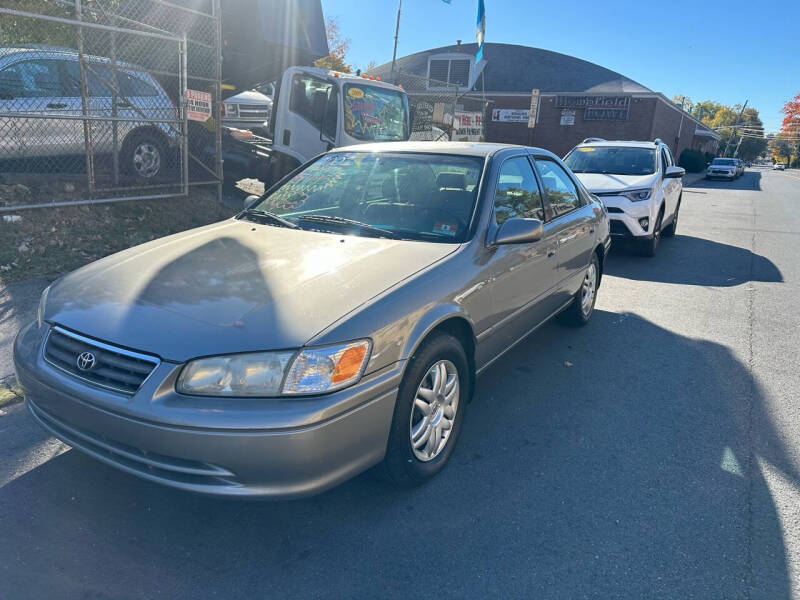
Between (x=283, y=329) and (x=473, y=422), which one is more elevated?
(x=283, y=329)

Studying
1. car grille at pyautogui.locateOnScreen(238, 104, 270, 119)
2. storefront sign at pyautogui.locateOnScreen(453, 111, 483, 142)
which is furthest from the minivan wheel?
storefront sign at pyautogui.locateOnScreen(453, 111, 483, 142)

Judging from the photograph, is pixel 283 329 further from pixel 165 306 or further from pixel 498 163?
pixel 498 163

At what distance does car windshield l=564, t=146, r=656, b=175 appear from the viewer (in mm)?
9367

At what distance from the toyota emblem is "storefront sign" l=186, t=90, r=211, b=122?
605 cm

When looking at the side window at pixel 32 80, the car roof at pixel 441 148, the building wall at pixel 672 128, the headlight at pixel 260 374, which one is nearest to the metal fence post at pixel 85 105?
the side window at pixel 32 80

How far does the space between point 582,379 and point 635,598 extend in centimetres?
223

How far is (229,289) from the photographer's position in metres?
2.71

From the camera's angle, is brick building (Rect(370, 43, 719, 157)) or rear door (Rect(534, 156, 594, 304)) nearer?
rear door (Rect(534, 156, 594, 304))

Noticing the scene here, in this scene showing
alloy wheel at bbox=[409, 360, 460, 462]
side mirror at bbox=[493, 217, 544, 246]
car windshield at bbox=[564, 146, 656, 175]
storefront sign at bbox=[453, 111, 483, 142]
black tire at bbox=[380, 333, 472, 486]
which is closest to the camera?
black tire at bbox=[380, 333, 472, 486]

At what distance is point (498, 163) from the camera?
3.84m

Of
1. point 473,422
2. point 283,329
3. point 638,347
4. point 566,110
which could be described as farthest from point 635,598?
point 566,110

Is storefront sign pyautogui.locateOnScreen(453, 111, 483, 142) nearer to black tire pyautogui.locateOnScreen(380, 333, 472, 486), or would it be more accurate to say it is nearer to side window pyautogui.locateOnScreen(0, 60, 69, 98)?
side window pyautogui.locateOnScreen(0, 60, 69, 98)

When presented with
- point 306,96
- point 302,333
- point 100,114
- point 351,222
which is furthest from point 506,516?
point 306,96

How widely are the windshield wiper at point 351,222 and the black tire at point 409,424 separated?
0.76m
